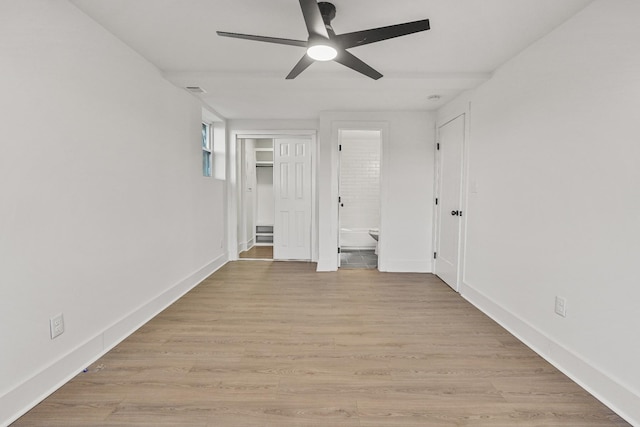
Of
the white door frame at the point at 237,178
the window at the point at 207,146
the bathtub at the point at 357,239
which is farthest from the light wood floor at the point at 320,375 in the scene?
the bathtub at the point at 357,239

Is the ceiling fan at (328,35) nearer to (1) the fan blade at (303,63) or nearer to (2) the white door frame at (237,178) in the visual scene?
(1) the fan blade at (303,63)

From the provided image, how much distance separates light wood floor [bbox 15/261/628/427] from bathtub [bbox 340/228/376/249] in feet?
9.84

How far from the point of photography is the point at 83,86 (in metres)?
1.86

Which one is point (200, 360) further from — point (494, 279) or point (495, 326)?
point (494, 279)

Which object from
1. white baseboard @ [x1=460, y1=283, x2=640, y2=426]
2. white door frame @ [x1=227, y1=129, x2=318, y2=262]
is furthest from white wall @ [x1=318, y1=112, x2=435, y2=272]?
white baseboard @ [x1=460, y1=283, x2=640, y2=426]

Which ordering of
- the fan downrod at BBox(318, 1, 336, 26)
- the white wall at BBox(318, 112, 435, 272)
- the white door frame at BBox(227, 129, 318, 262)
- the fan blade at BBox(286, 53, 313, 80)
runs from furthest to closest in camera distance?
the white door frame at BBox(227, 129, 318, 262) < the white wall at BBox(318, 112, 435, 272) < the fan blade at BBox(286, 53, 313, 80) < the fan downrod at BBox(318, 1, 336, 26)

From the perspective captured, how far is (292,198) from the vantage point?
481cm

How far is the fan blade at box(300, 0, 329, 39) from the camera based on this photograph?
1.45 meters

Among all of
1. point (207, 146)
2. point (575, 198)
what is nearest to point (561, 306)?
point (575, 198)

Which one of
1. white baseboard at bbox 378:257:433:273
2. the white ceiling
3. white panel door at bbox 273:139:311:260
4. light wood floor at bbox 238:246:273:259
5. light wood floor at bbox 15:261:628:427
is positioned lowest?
light wood floor at bbox 15:261:628:427

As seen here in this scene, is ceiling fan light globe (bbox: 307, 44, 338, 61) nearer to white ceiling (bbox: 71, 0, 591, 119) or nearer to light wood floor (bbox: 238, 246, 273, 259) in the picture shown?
white ceiling (bbox: 71, 0, 591, 119)

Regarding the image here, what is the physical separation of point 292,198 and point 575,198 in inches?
142

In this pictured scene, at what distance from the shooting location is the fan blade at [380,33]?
1615 millimetres

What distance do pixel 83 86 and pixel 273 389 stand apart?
2183 mm
